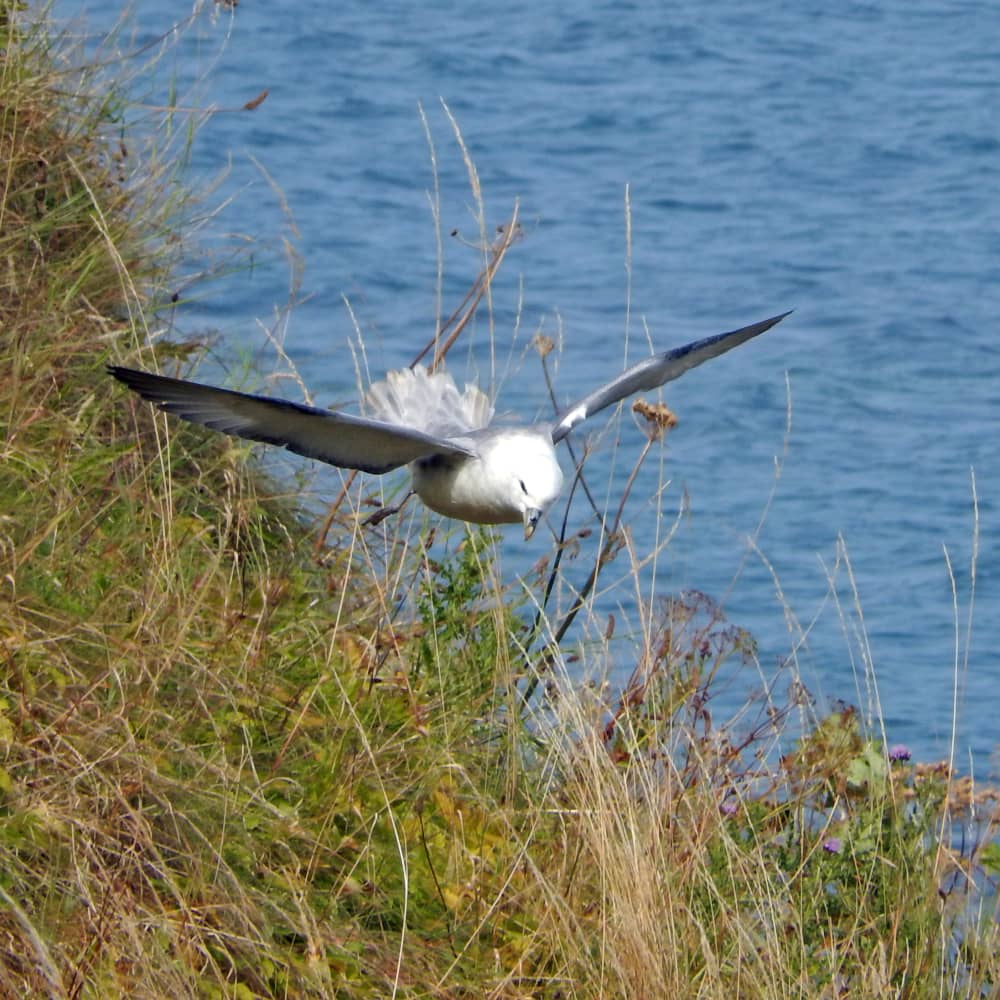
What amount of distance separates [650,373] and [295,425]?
971 millimetres

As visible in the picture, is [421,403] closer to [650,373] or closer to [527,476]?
[650,373]

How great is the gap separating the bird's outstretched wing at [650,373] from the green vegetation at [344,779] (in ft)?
1.64

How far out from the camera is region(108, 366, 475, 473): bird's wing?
3518 mm

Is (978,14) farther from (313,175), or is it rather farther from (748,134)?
(313,175)

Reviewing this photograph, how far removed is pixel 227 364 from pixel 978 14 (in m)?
13.0

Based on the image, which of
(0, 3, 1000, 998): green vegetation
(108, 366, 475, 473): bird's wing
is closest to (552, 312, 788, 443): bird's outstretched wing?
(108, 366, 475, 473): bird's wing

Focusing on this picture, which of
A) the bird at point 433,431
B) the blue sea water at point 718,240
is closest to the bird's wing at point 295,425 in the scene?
the bird at point 433,431

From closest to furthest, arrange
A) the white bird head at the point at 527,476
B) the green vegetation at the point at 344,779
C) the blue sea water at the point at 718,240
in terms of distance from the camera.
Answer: the green vegetation at the point at 344,779
the white bird head at the point at 527,476
the blue sea water at the point at 718,240

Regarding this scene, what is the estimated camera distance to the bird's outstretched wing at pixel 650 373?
13.8 feet

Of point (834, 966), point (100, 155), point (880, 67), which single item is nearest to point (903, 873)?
point (834, 966)

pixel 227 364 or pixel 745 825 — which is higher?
pixel 227 364

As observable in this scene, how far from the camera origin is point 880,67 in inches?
631

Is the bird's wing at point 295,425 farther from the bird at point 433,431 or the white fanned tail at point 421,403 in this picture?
the white fanned tail at point 421,403

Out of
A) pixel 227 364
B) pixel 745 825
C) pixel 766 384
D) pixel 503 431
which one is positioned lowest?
pixel 766 384
